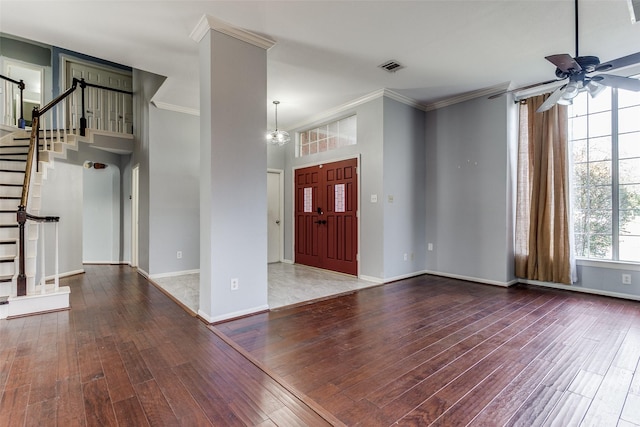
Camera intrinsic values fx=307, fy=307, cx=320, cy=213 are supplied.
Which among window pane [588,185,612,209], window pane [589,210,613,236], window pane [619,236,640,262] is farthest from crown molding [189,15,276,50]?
window pane [619,236,640,262]

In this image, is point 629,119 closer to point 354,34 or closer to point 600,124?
point 600,124

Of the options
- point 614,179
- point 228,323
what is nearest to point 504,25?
point 614,179

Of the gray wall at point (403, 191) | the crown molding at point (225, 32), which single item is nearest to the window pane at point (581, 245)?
the gray wall at point (403, 191)

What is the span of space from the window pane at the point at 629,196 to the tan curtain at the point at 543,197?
1.80ft

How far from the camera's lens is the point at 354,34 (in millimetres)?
3078

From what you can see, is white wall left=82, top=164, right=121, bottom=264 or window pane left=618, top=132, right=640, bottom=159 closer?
window pane left=618, top=132, right=640, bottom=159

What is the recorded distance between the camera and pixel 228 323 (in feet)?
9.72

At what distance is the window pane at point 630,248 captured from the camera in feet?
12.2

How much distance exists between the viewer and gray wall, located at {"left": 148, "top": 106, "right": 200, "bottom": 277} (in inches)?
191

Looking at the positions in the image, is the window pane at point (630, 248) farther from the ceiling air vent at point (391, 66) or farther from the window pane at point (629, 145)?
the ceiling air vent at point (391, 66)

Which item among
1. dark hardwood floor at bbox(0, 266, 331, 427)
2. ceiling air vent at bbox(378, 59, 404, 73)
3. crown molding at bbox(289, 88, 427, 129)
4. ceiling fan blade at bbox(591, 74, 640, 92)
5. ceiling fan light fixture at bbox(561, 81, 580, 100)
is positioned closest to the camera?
dark hardwood floor at bbox(0, 266, 331, 427)

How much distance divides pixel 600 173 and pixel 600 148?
323 millimetres

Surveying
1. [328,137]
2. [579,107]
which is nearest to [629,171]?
[579,107]

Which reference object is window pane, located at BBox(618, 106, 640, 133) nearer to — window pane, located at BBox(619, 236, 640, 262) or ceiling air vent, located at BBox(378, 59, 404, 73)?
window pane, located at BBox(619, 236, 640, 262)
